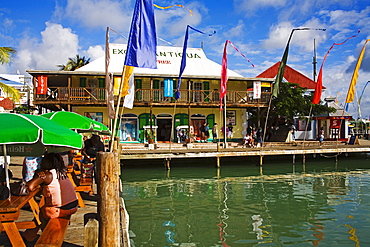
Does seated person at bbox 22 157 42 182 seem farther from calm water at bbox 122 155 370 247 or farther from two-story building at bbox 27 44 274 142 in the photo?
two-story building at bbox 27 44 274 142

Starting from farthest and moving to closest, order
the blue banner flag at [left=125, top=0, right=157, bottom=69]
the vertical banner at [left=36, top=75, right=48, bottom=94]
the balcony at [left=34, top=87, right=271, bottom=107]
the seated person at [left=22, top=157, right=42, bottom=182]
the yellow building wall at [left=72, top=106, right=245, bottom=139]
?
the yellow building wall at [left=72, top=106, right=245, bottom=139] < the balcony at [left=34, top=87, right=271, bottom=107] < the vertical banner at [left=36, top=75, right=48, bottom=94] < the seated person at [left=22, top=157, right=42, bottom=182] < the blue banner flag at [left=125, top=0, right=157, bottom=69]

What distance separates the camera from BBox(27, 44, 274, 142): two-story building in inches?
873

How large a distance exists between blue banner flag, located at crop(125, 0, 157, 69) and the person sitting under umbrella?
1.83m

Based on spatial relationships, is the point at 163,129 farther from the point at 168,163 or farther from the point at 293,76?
the point at 293,76

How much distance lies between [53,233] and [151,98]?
18.9 meters

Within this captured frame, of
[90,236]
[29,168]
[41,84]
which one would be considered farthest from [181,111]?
[90,236]

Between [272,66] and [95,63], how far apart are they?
103 ft

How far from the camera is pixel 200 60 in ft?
90.7

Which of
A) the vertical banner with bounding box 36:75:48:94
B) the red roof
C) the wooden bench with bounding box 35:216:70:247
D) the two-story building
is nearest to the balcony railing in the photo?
the two-story building

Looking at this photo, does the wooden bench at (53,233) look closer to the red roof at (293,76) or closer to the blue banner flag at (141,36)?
the blue banner flag at (141,36)

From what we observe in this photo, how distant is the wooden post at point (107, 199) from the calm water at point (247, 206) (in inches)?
137

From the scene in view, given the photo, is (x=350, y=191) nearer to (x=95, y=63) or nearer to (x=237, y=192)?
(x=237, y=192)

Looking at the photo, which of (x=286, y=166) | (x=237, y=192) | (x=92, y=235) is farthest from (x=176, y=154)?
(x=92, y=235)

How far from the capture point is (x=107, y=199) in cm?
396
